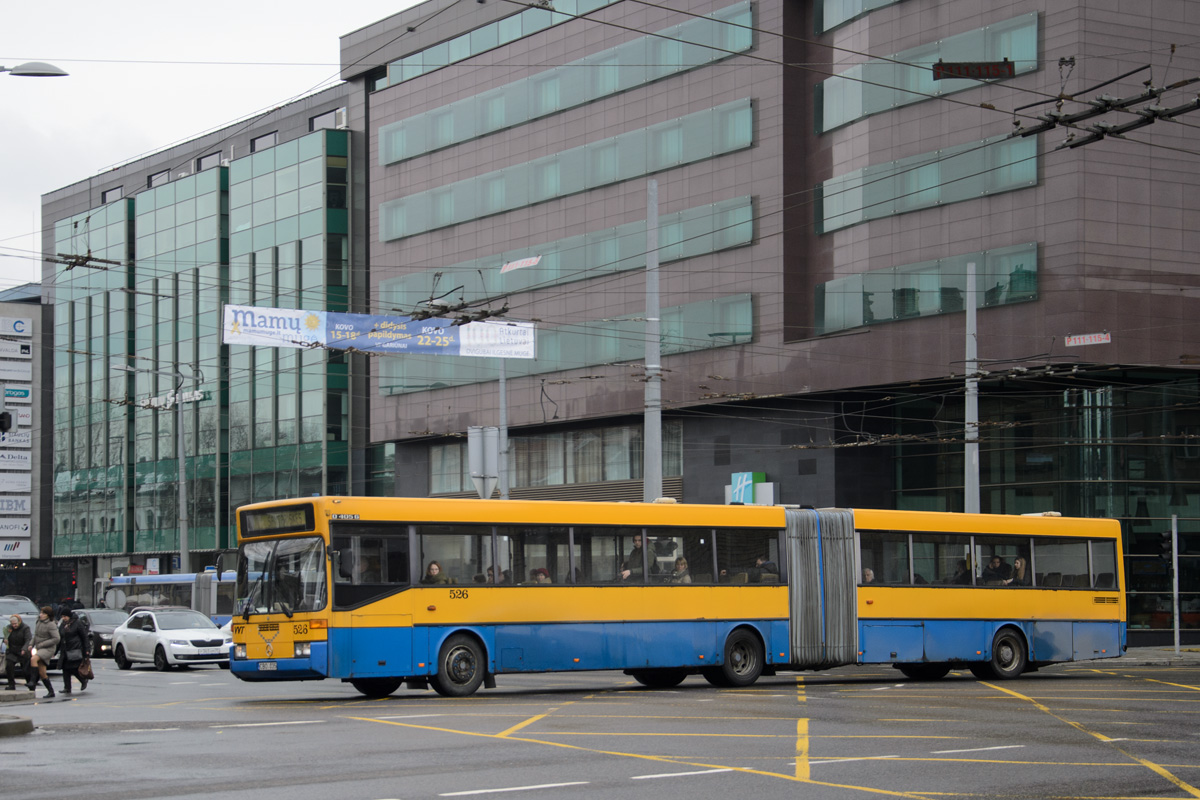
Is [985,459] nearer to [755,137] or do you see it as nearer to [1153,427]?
[1153,427]

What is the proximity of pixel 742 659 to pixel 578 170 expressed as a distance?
2789 cm

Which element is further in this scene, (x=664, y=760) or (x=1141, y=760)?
(x=1141, y=760)

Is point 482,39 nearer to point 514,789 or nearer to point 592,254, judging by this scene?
point 592,254

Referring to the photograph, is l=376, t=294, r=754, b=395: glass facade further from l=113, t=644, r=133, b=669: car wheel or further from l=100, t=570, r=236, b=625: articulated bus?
l=113, t=644, r=133, b=669: car wheel

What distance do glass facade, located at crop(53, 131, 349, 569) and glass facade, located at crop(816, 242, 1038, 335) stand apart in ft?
81.8

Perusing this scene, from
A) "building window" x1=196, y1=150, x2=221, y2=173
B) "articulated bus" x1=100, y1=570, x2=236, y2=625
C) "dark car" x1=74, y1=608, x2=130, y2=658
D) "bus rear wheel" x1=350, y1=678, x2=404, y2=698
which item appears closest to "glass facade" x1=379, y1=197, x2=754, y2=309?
"articulated bus" x1=100, y1=570, x2=236, y2=625

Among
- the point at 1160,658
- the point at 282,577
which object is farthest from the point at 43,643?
the point at 1160,658

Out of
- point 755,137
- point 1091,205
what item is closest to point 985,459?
point 1091,205

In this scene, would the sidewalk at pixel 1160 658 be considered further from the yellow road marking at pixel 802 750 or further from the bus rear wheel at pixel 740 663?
the yellow road marking at pixel 802 750

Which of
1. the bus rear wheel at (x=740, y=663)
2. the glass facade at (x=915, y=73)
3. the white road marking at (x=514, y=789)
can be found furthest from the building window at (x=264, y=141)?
the white road marking at (x=514, y=789)

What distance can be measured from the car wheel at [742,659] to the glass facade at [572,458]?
23.5 metres

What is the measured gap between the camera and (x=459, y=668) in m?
19.8

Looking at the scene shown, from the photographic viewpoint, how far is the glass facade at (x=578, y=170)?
4350cm

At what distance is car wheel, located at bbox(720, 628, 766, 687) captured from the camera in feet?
72.5
